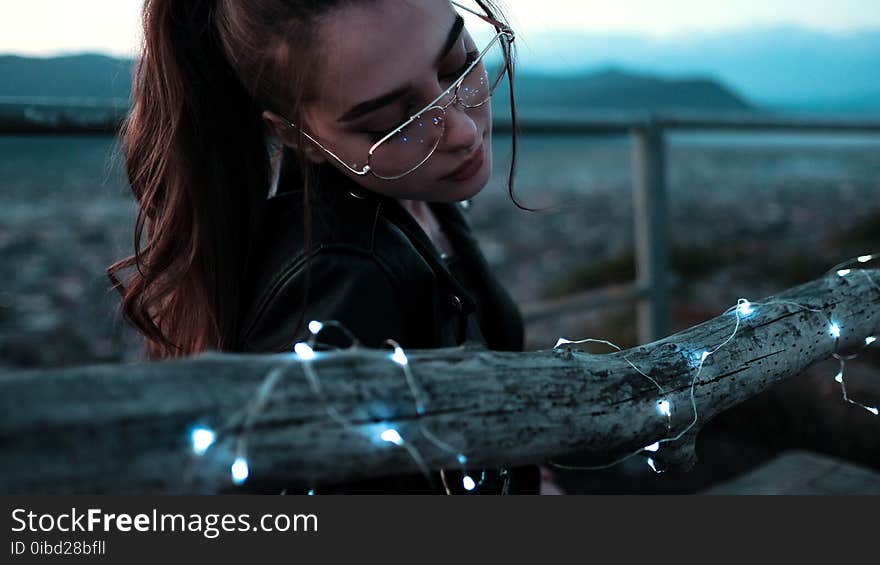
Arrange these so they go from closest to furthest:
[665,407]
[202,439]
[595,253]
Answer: [202,439] < [665,407] < [595,253]

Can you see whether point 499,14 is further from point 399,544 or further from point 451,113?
point 399,544

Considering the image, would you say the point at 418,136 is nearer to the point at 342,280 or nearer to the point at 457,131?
the point at 457,131

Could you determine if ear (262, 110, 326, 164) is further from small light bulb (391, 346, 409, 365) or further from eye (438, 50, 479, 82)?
small light bulb (391, 346, 409, 365)

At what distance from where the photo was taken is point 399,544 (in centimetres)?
76

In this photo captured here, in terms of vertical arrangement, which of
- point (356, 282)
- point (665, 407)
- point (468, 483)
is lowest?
point (468, 483)

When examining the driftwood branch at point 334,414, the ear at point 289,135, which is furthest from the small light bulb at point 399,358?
the ear at point 289,135

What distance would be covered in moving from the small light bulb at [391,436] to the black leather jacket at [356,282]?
0.25 metres

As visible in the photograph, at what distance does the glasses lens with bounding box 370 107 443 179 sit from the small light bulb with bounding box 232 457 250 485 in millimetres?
566

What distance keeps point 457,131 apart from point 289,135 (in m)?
0.26

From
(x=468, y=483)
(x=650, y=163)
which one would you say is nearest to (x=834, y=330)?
(x=468, y=483)

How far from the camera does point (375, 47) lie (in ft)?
3.23

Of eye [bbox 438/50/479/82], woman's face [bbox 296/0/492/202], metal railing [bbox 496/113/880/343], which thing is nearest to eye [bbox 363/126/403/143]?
woman's face [bbox 296/0/492/202]

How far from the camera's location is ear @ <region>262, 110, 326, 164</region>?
1.11 meters

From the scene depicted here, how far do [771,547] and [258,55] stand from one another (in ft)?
2.98
